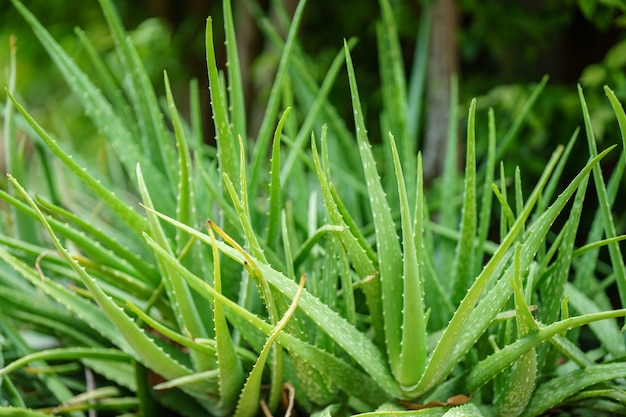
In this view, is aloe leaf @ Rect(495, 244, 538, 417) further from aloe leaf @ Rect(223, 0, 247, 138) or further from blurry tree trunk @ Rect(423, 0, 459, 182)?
blurry tree trunk @ Rect(423, 0, 459, 182)

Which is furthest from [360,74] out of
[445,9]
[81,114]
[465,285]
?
[465,285]

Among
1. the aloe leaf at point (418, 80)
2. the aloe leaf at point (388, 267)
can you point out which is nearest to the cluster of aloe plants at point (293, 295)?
the aloe leaf at point (388, 267)

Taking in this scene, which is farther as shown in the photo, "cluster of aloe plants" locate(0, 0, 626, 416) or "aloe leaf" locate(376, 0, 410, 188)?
"aloe leaf" locate(376, 0, 410, 188)

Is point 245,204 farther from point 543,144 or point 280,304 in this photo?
point 543,144

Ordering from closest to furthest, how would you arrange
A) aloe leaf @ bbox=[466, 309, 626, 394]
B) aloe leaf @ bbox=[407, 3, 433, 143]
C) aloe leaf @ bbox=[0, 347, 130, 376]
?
aloe leaf @ bbox=[466, 309, 626, 394]
aloe leaf @ bbox=[0, 347, 130, 376]
aloe leaf @ bbox=[407, 3, 433, 143]

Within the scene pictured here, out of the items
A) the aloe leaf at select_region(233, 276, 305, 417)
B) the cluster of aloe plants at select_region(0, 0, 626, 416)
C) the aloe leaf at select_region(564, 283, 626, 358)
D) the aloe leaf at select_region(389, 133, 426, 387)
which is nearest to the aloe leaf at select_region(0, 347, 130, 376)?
the cluster of aloe plants at select_region(0, 0, 626, 416)
